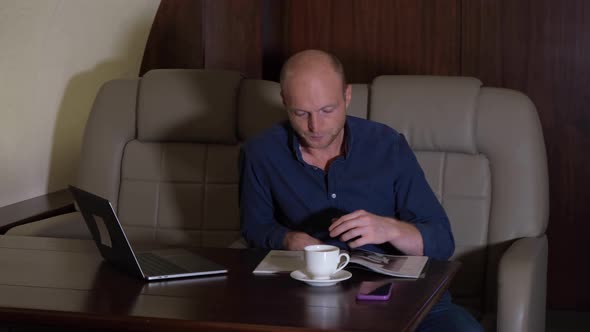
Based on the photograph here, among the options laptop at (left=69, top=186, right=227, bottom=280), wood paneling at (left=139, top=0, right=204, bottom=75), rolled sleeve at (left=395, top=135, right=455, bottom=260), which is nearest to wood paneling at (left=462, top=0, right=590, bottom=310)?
wood paneling at (left=139, top=0, right=204, bottom=75)

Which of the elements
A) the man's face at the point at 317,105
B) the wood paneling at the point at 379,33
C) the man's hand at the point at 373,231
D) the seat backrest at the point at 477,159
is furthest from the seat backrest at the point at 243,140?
the wood paneling at the point at 379,33

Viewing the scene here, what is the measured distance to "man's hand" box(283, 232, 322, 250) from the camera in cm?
230

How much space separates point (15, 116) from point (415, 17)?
1.55 meters

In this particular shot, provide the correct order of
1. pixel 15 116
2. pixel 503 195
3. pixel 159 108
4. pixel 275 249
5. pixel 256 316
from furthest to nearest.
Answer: pixel 15 116
pixel 159 108
pixel 503 195
pixel 275 249
pixel 256 316

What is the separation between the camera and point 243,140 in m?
3.07

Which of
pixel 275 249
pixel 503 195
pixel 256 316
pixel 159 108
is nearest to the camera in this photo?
pixel 256 316

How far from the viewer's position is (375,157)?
8.39 feet

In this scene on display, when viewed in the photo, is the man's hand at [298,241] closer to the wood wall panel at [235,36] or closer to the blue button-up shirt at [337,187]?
the blue button-up shirt at [337,187]

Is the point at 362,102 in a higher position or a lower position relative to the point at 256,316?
higher

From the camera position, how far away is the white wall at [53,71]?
3.39 meters

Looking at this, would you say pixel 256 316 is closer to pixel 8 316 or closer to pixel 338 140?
pixel 8 316

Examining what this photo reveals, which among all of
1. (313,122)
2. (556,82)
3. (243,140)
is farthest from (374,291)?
(556,82)

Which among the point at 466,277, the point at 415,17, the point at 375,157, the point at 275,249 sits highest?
the point at 415,17

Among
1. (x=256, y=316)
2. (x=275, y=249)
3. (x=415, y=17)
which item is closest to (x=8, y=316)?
(x=256, y=316)
